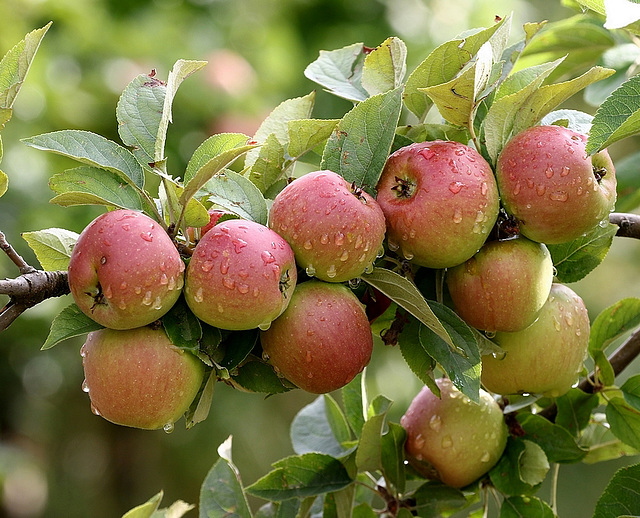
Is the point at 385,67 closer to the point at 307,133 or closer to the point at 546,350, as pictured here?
the point at 307,133

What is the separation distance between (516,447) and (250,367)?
0.27 metres

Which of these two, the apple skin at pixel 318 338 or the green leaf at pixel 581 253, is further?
the green leaf at pixel 581 253

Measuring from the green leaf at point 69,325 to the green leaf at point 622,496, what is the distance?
407 mm

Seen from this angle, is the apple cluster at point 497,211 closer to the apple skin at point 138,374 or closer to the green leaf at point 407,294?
the green leaf at point 407,294

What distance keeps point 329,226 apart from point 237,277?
7 centimetres

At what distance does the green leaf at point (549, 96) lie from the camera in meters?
0.48

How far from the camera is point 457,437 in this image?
2.15 ft

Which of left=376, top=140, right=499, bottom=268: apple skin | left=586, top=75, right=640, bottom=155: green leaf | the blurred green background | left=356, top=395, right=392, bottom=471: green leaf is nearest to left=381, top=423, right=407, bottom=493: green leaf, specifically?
left=356, top=395, right=392, bottom=471: green leaf

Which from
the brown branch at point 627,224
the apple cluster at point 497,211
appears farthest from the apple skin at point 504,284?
the brown branch at point 627,224

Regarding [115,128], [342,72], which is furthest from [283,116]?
[115,128]

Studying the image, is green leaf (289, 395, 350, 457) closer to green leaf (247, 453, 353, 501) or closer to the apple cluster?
green leaf (247, 453, 353, 501)

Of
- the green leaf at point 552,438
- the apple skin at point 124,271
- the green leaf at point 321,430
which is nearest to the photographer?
the apple skin at point 124,271

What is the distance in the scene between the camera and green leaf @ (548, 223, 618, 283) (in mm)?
599

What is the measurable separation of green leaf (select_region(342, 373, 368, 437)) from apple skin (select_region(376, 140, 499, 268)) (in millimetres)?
273
